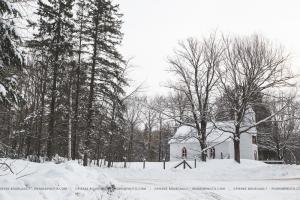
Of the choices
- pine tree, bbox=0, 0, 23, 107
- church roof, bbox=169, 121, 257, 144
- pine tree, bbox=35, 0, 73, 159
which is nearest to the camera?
pine tree, bbox=0, 0, 23, 107

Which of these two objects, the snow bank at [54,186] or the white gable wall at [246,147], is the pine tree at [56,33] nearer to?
the snow bank at [54,186]

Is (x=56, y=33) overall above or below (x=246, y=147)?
above

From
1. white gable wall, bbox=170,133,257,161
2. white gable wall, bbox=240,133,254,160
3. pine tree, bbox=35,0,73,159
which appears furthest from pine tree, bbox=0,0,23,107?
white gable wall, bbox=240,133,254,160

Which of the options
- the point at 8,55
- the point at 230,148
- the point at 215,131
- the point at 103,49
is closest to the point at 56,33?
the point at 103,49

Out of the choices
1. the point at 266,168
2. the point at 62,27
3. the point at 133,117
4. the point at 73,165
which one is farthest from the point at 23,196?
the point at 133,117

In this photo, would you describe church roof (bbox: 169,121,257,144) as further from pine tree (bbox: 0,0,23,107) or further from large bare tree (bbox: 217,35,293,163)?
pine tree (bbox: 0,0,23,107)

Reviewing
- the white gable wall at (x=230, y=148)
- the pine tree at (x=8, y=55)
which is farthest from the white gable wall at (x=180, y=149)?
the pine tree at (x=8, y=55)

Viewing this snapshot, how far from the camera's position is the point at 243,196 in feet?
38.3

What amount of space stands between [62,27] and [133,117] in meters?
36.9

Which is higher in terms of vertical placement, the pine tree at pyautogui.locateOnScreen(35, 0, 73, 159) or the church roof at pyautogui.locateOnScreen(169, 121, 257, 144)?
the pine tree at pyautogui.locateOnScreen(35, 0, 73, 159)

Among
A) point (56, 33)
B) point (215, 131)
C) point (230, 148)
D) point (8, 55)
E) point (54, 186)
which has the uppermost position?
point (56, 33)

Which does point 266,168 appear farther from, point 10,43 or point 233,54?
point 10,43

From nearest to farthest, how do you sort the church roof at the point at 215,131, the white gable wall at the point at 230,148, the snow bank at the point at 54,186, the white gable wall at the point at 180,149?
1. the snow bank at the point at 54,186
2. the church roof at the point at 215,131
3. the white gable wall at the point at 230,148
4. the white gable wall at the point at 180,149

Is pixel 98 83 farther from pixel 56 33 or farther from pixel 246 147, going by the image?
pixel 246 147
